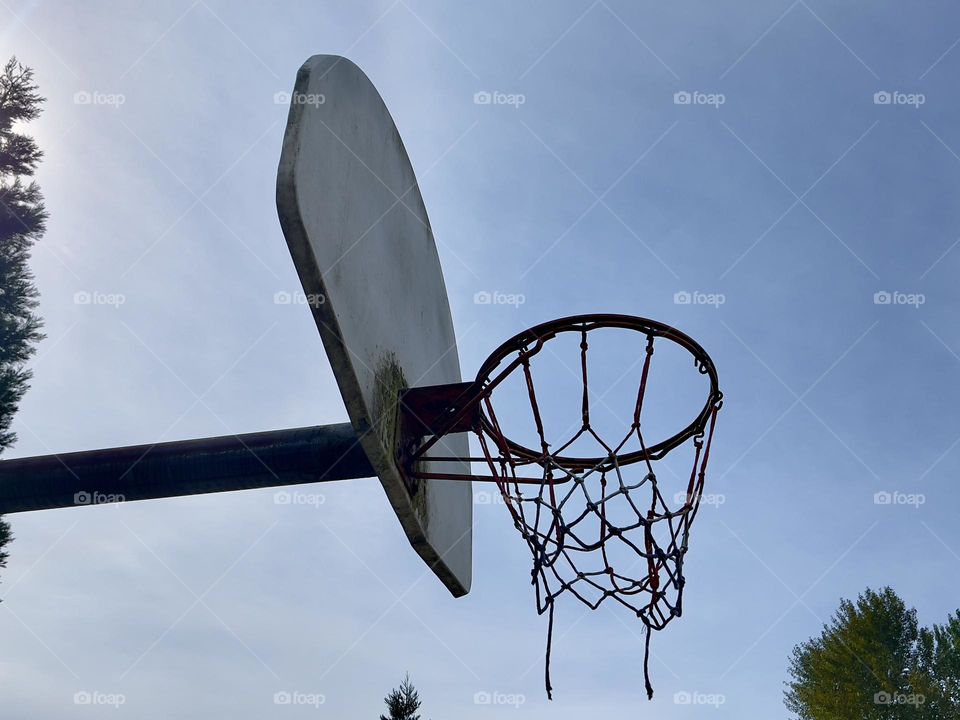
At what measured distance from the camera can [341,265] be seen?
8.63 feet

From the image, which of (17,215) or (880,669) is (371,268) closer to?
(17,215)

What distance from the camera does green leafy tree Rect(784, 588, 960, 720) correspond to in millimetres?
18281

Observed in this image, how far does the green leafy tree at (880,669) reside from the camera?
60.0ft

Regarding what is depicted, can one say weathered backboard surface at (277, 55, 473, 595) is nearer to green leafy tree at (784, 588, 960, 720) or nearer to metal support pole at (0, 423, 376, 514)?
metal support pole at (0, 423, 376, 514)

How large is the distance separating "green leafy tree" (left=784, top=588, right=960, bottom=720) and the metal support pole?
20.3 metres

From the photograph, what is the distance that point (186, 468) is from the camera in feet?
10.4

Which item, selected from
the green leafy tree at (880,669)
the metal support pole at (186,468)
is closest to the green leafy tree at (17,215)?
the metal support pole at (186,468)

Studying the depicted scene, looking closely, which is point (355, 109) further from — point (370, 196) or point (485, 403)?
point (485, 403)

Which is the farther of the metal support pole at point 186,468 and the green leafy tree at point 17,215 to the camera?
the green leafy tree at point 17,215

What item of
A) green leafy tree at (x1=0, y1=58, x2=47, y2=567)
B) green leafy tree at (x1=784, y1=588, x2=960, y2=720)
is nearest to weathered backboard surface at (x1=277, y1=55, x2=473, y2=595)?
green leafy tree at (x1=0, y1=58, x2=47, y2=567)

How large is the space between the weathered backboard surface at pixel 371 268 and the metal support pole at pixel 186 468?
0.31 metres

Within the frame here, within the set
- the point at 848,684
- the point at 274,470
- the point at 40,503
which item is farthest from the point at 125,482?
the point at 848,684

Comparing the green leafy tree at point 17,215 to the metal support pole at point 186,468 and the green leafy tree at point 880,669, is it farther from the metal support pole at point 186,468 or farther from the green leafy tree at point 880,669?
the green leafy tree at point 880,669

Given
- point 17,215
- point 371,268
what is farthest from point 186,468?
point 17,215
